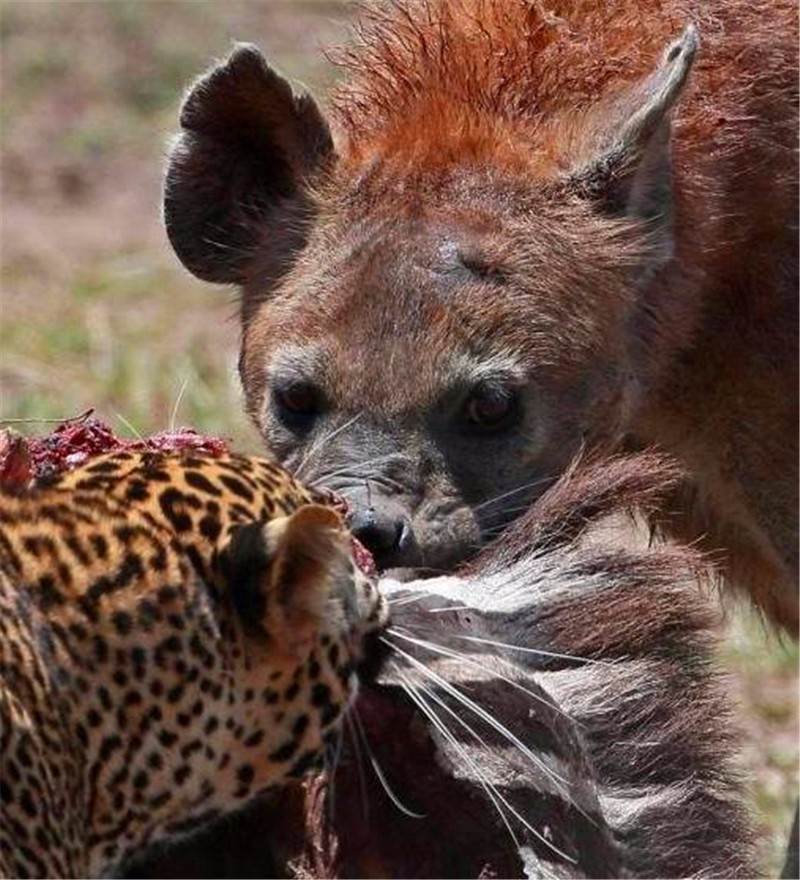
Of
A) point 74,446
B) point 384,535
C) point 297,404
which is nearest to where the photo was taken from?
point 74,446

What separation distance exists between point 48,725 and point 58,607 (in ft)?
0.53

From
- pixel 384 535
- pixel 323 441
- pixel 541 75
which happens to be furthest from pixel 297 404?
pixel 541 75

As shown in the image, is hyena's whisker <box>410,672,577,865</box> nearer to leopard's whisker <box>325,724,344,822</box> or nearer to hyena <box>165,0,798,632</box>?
leopard's whisker <box>325,724,344,822</box>

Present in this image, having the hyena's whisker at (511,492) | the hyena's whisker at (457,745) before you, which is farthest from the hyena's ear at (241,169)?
the hyena's whisker at (457,745)

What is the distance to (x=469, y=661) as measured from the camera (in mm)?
3857

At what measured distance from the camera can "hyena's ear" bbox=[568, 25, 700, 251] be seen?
568 centimetres

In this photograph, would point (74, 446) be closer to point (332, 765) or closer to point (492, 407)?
point (332, 765)

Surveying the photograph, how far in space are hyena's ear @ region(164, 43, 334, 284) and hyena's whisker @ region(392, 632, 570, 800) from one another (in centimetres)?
212

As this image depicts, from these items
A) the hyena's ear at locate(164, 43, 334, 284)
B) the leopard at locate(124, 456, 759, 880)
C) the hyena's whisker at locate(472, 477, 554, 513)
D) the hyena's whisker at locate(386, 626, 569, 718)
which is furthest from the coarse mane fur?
the hyena's whisker at locate(386, 626, 569, 718)

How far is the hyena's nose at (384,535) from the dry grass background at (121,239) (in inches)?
65.6

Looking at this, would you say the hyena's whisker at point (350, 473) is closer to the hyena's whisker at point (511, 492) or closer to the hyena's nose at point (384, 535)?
the hyena's nose at point (384, 535)

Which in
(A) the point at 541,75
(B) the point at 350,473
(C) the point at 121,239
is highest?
(C) the point at 121,239

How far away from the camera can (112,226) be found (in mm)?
11414

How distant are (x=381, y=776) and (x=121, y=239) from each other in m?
7.71
